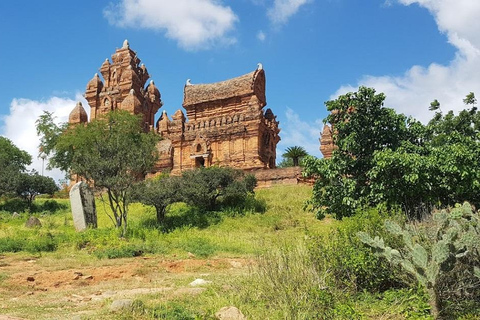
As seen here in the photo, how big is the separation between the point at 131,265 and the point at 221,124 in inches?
851

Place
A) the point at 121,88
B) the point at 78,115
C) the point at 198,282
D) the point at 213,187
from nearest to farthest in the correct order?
the point at 198,282 → the point at 213,187 → the point at 78,115 → the point at 121,88

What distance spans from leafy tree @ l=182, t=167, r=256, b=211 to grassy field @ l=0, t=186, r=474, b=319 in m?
3.32

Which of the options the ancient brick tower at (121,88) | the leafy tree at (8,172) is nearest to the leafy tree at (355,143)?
the leafy tree at (8,172)

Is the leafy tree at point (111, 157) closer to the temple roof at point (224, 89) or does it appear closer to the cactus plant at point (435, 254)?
the temple roof at point (224, 89)

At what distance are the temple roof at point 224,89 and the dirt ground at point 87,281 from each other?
22468mm

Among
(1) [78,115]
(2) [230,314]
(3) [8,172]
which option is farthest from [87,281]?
(1) [78,115]

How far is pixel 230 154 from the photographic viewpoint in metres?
31.0

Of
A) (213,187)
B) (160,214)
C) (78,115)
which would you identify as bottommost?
(160,214)

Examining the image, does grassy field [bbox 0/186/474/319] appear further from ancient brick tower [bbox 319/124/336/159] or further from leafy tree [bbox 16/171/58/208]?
ancient brick tower [bbox 319/124/336/159]

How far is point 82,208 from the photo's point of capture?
61.7 ft

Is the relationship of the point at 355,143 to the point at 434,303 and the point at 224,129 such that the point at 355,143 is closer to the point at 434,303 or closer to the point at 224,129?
the point at 434,303

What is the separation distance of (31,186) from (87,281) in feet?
68.0

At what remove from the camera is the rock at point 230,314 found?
19.3 ft

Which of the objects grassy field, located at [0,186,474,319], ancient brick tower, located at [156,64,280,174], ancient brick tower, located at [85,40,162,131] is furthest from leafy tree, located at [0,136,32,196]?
grassy field, located at [0,186,474,319]
